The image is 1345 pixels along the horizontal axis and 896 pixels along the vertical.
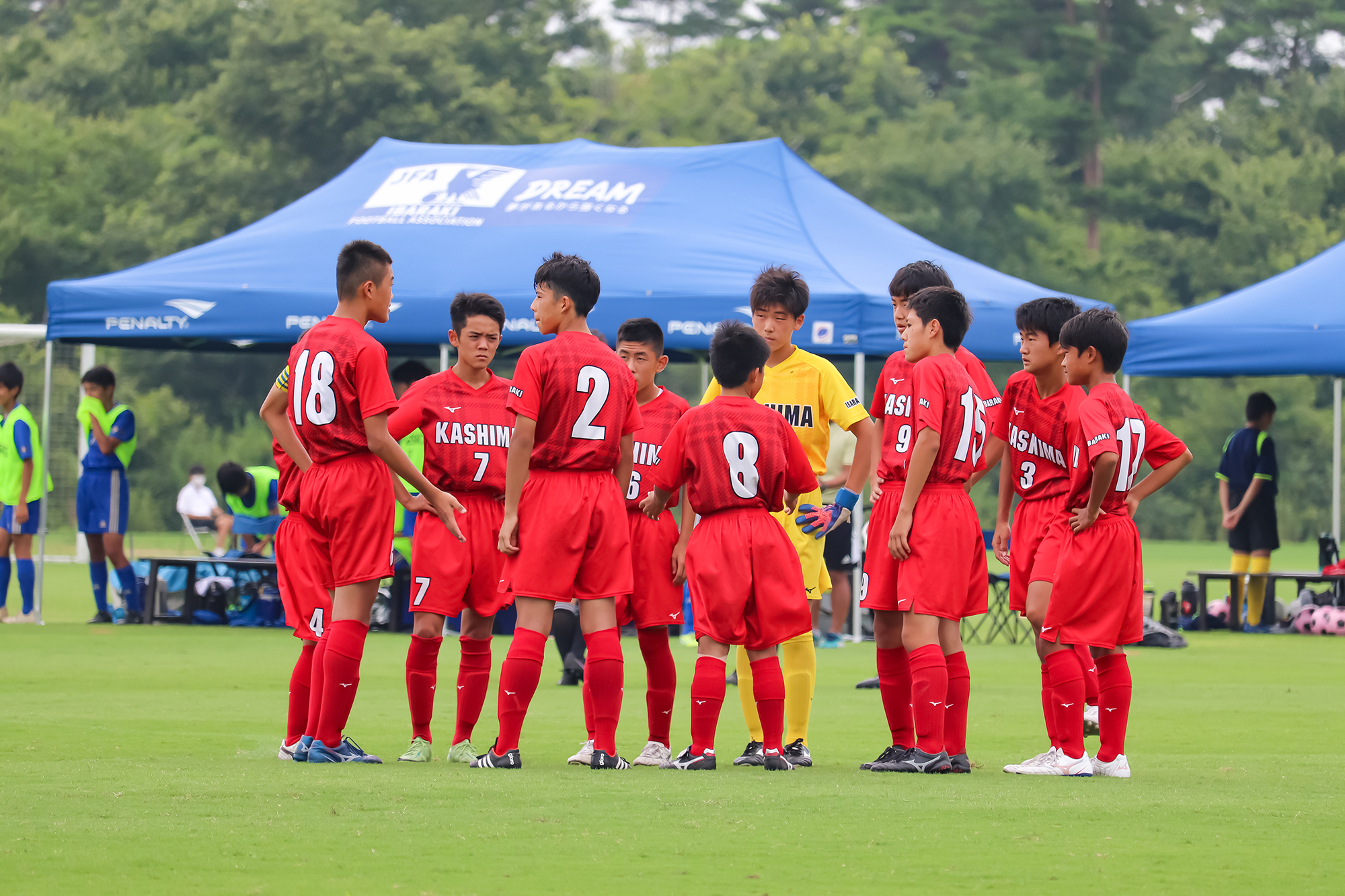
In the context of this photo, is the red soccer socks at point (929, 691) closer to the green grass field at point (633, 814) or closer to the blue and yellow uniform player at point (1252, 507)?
the green grass field at point (633, 814)

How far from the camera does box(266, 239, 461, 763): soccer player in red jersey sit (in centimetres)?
616

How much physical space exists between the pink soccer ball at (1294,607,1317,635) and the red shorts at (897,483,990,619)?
10.2 meters

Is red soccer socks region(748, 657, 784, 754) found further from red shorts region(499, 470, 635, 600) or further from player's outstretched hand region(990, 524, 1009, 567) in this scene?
player's outstretched hand region(990, 524, 1009, 567)

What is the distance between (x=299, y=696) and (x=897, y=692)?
→ 231 centimetres

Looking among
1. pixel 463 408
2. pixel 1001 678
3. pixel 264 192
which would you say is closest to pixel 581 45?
pixel 264 192

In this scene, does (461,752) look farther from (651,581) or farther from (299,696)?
(651,581)

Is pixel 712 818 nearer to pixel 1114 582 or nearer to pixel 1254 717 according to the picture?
pixel 1114 582

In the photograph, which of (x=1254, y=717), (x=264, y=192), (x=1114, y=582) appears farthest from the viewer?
(x=264, y=192)

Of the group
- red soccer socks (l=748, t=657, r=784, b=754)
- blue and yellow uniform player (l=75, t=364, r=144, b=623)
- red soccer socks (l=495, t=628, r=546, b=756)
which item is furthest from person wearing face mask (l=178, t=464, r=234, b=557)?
red soccer socks (l=748, t=657, r=784, b=754)

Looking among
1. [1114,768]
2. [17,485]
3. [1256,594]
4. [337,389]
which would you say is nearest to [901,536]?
[1114,768]

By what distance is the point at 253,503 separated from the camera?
14906 millimetres

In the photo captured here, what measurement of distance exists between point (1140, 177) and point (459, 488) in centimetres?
4239

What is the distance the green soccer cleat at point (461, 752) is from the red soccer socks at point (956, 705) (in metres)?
1.81

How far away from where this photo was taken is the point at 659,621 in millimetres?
6426
